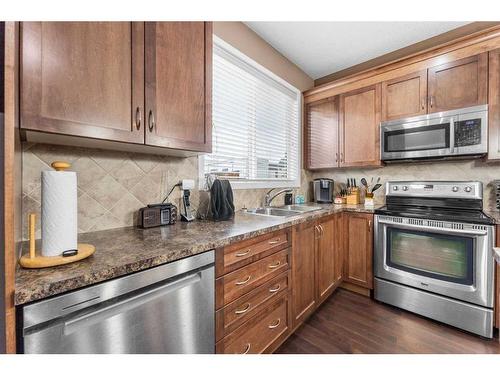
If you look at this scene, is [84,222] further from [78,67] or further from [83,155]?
[78,67]

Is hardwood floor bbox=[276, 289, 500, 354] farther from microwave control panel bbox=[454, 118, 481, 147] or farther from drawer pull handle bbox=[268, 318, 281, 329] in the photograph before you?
microwave control panel bbox=[454, 118, 481, 147]

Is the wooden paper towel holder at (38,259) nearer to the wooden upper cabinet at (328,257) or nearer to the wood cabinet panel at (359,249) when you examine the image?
the wooden upper cabinet at (328,257)

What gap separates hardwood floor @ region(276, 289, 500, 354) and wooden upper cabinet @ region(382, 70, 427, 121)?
191cm

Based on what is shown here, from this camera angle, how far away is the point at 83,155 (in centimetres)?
117

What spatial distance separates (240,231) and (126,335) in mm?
644

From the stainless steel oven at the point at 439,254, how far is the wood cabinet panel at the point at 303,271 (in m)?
0.79

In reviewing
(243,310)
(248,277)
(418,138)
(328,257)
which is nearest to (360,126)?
(418,138)

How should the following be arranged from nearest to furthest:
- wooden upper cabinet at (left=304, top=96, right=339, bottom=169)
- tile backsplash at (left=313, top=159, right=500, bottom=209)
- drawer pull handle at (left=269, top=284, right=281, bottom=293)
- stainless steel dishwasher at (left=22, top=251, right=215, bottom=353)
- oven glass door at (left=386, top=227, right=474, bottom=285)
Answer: stainless steel dishwasher at (left=22, top=251, right=215, bottom=353) < drawer pull handle at (left=269, top=284, right=281, bottom=293) < oven glass door at (left=386, top=227, right=474, bottom=285) < tile backsplash at (left=313, top=159, right=500, bottom=209) < wooden upper cabinet at (left=304, top=96, right=339, bottom=169)

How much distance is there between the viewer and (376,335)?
5.42 ft

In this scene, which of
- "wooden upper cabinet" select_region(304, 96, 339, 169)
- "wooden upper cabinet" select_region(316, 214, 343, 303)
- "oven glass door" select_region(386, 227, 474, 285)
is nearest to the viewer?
"oven glass door" select_region(386, 227, 474, 285)

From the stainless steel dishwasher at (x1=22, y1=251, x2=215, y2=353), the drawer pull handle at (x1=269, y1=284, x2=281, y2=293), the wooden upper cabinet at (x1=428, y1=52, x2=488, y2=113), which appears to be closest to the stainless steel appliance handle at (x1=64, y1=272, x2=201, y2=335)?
the stainless steel dishwasher at (x1=22, y1=251, x2=215, y2=353)

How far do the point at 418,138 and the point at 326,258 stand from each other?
Answer: 149 centimetres

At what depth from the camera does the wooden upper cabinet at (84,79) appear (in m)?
0.80

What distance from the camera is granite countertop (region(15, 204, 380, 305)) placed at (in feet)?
2.00
